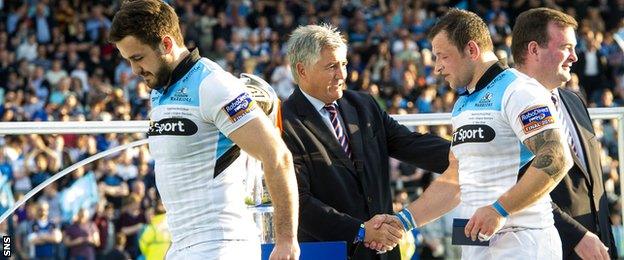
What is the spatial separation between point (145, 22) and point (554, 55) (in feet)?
6.01

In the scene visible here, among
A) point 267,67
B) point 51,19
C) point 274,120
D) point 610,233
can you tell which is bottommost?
point 610,233

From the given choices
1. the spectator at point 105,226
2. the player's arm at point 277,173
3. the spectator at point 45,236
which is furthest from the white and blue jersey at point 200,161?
the spectator at point 105,226

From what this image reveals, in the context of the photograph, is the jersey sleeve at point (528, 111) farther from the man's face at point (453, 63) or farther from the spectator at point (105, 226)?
the spectator at point (105, 226)

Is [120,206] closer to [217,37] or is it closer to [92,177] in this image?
[92,177]

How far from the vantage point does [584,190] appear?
527 centimetres

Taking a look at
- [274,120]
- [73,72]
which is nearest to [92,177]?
[274,120]

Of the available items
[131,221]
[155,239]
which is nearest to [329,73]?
[155,239]

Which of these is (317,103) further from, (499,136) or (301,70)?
(499,136)

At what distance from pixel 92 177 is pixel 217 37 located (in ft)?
32.0

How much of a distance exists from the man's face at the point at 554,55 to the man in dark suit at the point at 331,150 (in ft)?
2.17

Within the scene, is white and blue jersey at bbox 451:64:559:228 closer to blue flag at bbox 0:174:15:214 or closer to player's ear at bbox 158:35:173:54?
player's ear at bbox 158:35:173:54

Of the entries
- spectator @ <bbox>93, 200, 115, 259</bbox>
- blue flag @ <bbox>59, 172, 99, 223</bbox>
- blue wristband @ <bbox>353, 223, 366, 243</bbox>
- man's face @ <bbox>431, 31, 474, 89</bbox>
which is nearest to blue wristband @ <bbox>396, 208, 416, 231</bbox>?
blue wristband @ <bbox>353, 223, 366, 243</bbox>

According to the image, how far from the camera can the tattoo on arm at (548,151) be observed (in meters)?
4.34

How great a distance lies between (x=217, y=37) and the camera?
66.3 ft
